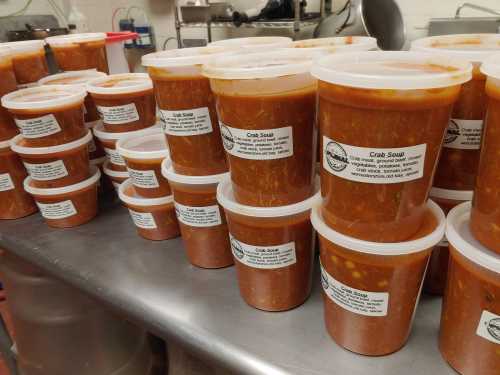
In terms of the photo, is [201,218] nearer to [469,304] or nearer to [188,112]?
[188,112]

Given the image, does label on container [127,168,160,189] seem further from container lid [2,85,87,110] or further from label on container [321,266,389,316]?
label on container [321,266,389,316]

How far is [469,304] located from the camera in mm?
554

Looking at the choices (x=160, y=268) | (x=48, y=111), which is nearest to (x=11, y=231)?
(x=48, y=111)

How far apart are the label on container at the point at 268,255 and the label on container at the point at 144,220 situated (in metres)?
0.33

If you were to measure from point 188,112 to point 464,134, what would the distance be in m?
0.47

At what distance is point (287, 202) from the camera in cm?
69

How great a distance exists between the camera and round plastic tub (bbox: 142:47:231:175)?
2.37 feet

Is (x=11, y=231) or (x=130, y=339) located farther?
(x=130, y=339)

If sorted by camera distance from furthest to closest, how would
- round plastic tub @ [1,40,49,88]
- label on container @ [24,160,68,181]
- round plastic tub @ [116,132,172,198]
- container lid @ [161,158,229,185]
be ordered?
round plastic tub @ [1,40,49,88]
label on container @ [24,160,68,181]
round plastic tub @ [116,132,172,198]
container lid @ [161,158,229,185]

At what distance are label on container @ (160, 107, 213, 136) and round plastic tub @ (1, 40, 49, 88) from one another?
2.39 feet

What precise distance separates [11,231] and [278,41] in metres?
0.88

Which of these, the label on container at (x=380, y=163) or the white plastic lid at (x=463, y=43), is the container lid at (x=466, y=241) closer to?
the label on container at (x=380, y=163)

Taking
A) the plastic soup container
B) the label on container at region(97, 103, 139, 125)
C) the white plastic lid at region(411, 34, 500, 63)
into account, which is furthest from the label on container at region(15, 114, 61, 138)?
the white plastic lid at region(411, 34, 500, 63)

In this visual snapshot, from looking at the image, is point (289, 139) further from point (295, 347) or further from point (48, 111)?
point (48, 111)
